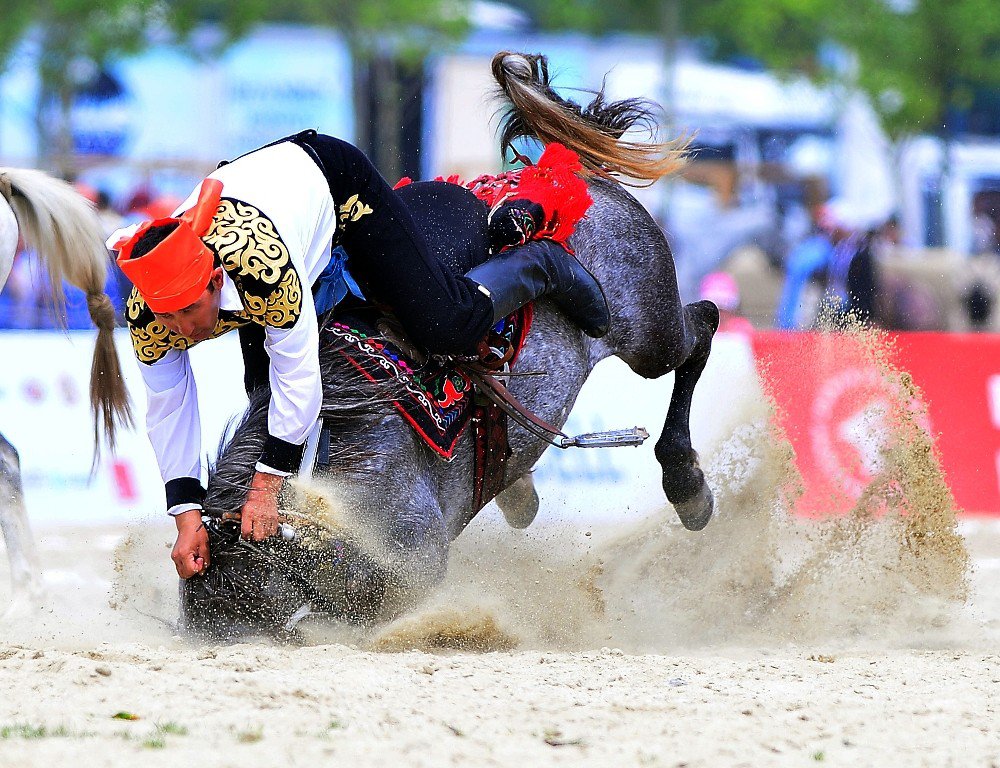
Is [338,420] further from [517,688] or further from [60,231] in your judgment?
[60,231]

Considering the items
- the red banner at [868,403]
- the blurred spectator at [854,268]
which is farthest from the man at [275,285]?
the blurred spectator at [854,268]

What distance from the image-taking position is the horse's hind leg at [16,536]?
466cm

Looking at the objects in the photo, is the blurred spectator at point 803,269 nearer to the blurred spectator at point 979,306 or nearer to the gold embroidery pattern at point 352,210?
the blurred spectator at point 979,306

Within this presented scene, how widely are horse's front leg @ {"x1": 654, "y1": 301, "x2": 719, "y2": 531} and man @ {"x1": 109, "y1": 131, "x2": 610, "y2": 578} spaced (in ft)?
3.77

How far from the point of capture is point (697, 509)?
4.92 meters

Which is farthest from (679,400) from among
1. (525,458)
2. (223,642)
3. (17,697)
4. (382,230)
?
(17,697)

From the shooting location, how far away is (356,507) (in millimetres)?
3670

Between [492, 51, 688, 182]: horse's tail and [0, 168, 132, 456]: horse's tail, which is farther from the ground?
[492, 51, 688, 182]: horse's tail

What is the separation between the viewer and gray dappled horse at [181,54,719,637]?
3.58 meters

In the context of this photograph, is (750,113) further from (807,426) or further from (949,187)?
(807,426)

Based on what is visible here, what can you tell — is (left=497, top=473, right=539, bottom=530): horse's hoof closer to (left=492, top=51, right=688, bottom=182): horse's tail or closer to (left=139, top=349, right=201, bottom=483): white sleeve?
(left=492, top=51, right=688, bottom=182): horse's tail

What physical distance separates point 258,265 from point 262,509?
63 centimetres

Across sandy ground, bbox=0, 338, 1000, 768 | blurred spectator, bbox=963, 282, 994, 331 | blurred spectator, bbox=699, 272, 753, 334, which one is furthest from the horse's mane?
blurred spectator, bbox=963, 282, 994, 331

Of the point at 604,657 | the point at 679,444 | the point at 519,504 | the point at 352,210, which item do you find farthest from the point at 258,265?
the point at 679,444
